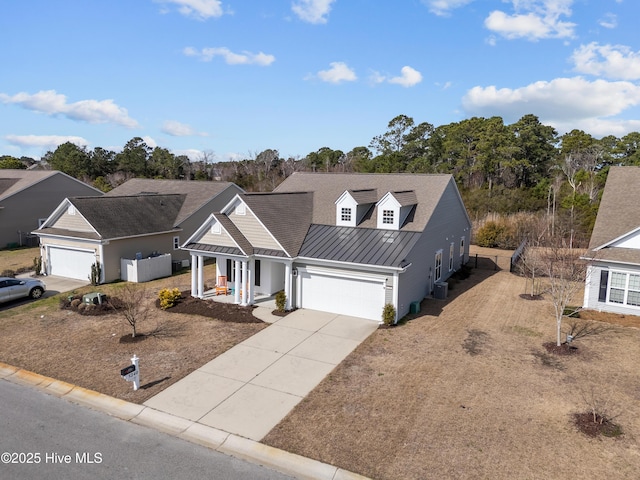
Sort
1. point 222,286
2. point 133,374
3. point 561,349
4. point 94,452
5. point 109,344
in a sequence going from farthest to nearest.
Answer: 1. point 222,286
2. point 109,344
3. point 561,349
4. point 133,374
5. point 94,452

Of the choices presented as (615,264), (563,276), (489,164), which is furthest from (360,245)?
(489,164)

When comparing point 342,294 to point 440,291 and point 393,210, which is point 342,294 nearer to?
point 393,210

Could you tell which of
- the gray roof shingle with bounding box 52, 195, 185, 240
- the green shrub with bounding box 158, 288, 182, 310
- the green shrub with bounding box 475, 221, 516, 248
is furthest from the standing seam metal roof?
the green shrub with bounding box 475, 221, 516, 248

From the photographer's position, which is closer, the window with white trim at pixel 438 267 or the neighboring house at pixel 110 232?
the window with white trim at pixel 438 267

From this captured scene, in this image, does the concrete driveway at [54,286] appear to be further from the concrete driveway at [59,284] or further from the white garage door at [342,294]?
the white garage door at [342,294]

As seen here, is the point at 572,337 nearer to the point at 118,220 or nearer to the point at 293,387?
the point at 293,387

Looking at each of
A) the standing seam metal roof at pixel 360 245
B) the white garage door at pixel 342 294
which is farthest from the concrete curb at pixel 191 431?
the standing seam metal roof at pixel 360 245

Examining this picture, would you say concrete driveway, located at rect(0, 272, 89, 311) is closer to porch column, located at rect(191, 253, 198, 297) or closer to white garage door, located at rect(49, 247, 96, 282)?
white garage door, located at rect(49, 247, 96, 282)
